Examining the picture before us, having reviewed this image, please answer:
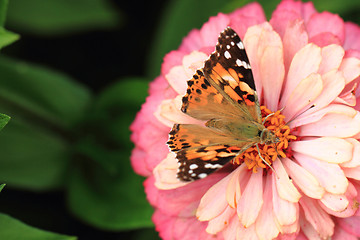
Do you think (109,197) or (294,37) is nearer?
(294,37)

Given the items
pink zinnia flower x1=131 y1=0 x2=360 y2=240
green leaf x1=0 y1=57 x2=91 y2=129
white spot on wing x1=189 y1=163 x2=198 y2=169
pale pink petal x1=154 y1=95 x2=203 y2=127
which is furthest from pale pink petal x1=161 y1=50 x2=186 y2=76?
green leaf x1=0 y1=57 x2=91 y2=129

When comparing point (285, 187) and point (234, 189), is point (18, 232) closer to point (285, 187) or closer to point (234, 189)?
point (234, 189)

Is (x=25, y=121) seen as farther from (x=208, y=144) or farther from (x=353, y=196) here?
(x=353, y=196)

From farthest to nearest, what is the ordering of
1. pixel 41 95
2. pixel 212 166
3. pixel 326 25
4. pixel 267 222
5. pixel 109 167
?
pixel 41 95 < pixel 109 167 < pixel 326 25 < pixel 267 222 < pixel 212 166

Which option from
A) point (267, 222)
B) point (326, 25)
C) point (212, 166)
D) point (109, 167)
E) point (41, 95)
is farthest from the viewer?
point (41, 95)

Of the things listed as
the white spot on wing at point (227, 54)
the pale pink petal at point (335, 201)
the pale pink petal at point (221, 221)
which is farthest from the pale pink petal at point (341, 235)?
the white spot on wing at point (227, 54)

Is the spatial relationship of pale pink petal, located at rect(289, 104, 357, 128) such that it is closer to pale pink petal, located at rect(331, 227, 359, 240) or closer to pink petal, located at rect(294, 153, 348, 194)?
pink petal, located at rect(294, 153, 348, 194)

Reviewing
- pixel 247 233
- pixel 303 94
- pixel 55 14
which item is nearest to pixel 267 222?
pixel 247 233
